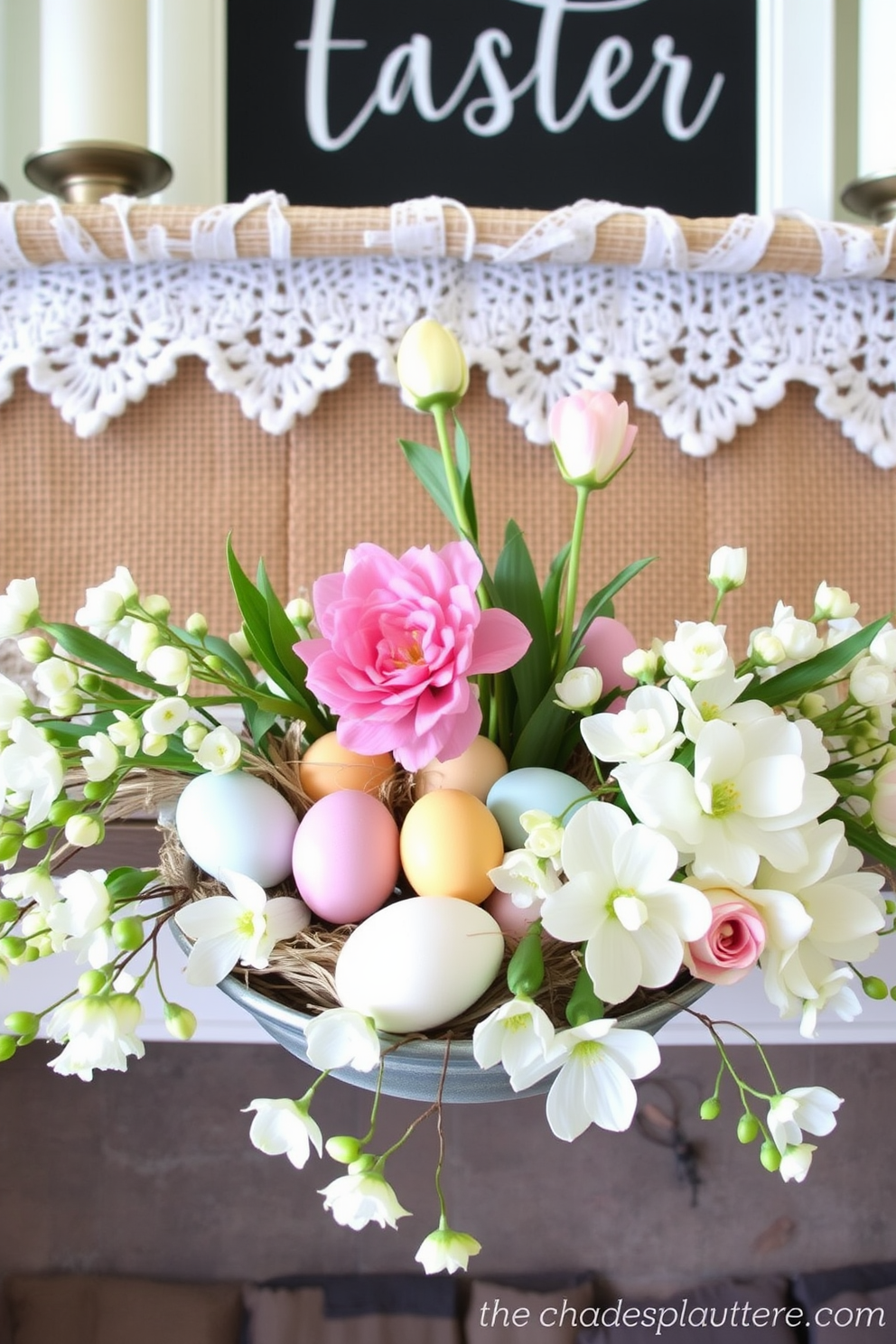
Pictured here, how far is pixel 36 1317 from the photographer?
887mm

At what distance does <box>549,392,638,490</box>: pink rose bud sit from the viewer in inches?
16.1

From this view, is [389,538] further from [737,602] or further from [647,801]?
[647,801]

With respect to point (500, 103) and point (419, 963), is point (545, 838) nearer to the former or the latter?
point (419, 963)

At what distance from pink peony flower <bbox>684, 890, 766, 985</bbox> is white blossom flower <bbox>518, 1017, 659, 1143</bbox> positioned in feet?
0.11

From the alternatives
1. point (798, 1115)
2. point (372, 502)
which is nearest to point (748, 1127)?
point (798, 1115)

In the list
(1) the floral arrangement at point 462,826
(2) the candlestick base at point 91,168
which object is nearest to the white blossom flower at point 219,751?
(1) the floral arrangement at point 462,826

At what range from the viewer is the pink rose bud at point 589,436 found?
41cm

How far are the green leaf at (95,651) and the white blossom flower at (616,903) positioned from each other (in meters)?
0.20

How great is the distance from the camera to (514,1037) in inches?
13.1

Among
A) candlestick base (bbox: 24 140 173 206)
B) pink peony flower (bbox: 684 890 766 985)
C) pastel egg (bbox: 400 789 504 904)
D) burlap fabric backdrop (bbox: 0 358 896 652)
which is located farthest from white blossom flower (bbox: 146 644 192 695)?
candlestick base (bbox: 24 140 173 206)

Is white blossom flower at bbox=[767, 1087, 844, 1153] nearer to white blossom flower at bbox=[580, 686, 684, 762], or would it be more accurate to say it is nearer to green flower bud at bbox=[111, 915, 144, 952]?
white blossom flower at bbox=[580, 686, 684, 762]

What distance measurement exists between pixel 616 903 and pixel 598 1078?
2.6 inches

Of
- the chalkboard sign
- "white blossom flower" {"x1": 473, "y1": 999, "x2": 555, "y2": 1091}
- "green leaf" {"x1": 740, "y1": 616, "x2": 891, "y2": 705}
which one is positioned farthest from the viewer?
the chalkboard sign

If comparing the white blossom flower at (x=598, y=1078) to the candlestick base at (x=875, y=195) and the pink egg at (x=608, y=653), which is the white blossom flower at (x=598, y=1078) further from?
the candlestick base at (x=875, y=195)
